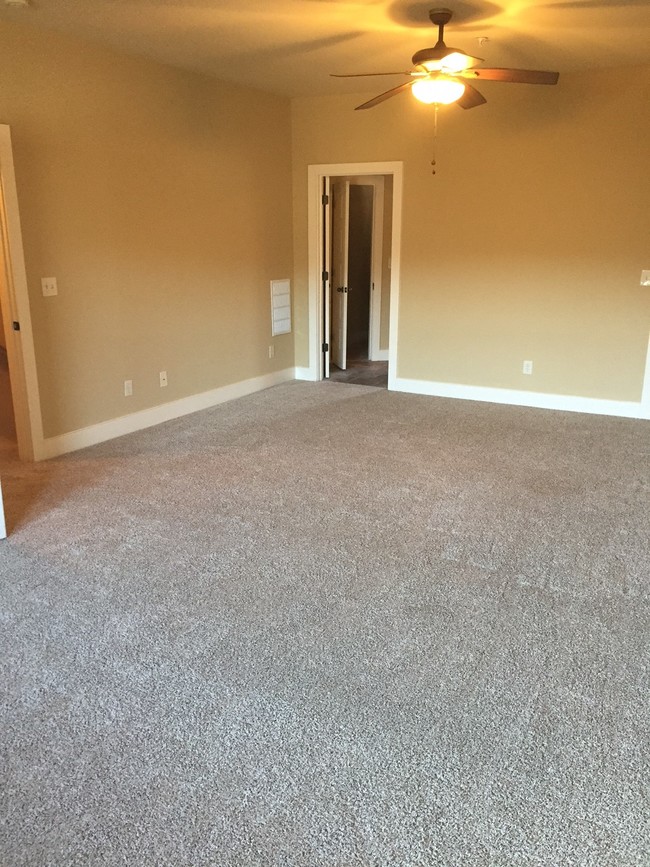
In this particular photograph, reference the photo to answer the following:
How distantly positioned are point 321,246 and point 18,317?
3.31 metres

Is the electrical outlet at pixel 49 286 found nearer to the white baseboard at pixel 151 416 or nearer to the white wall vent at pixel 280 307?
the white baseboard at pixel 151 416

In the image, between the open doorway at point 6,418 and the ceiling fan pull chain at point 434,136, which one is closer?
the open doorway at point 6,418

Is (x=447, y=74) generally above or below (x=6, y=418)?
above

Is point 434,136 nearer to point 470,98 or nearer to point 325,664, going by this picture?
point 470,98

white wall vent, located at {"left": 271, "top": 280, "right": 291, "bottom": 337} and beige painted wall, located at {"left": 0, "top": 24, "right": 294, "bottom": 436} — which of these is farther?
white wall vent, located at {"left": 271, "top": 280, "right": 291, "bottom": 337}

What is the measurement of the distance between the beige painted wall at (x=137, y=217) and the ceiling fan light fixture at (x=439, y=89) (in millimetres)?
2212

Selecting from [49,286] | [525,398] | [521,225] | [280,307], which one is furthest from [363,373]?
[49,286]

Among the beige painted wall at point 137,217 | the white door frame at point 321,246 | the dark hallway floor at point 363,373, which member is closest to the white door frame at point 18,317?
the beige painted wall at point 137,217

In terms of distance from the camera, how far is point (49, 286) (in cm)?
443

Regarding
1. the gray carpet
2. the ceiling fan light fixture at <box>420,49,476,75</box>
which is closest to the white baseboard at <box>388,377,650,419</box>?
the gray carpet

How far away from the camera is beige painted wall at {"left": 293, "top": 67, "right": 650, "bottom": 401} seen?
5.29 metres

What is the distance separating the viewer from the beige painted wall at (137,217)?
4277 mm

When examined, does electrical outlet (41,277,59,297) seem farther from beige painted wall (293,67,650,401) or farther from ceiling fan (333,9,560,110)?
beige painted wall (293,67,650,401)

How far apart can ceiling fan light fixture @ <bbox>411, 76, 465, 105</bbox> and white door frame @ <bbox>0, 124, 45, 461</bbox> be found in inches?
98.1
